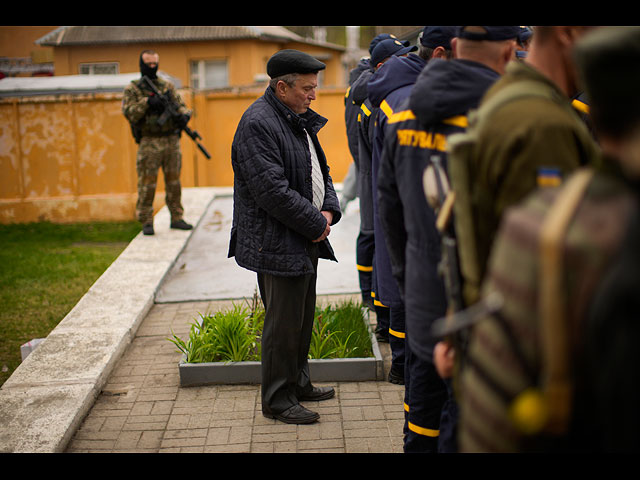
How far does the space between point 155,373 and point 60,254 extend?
19.2 ft

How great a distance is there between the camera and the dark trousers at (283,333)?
3.93m

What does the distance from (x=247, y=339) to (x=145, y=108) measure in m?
4.81

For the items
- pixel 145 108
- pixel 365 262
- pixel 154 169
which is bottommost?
pixel 365 262

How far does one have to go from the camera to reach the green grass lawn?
21.7 feet

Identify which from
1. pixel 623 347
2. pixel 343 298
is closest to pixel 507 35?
pixel 623 347

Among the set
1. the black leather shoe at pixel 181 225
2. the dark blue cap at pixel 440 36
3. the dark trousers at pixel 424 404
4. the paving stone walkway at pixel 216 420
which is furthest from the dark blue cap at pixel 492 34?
the black leather shoe at pixel 181 225

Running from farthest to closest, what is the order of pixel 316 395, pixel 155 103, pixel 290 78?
1. pixel 155 103
2. pixel 316 395
3. pixel 290 78

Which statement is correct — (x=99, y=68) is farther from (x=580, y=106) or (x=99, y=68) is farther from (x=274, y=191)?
(x=580, y=106)

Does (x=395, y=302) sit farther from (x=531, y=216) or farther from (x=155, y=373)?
(x=531, y=216)

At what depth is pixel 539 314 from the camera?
1.30 m

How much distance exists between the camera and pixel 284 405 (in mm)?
4078

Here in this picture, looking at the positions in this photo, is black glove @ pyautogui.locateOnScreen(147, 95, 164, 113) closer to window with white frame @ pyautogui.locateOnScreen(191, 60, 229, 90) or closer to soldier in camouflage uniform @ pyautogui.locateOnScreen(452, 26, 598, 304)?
soldier in camouflage uniform @ pyautogui.locateOnScreen(452, 26, 598, 304)

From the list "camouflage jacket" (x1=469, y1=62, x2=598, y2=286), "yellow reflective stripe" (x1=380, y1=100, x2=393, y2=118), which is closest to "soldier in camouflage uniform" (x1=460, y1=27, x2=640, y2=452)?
"camouflage jacket" (x1=469, y1=62, x2=598, y2=286)

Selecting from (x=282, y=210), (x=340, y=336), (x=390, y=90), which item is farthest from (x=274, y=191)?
(x=340, y=336)
